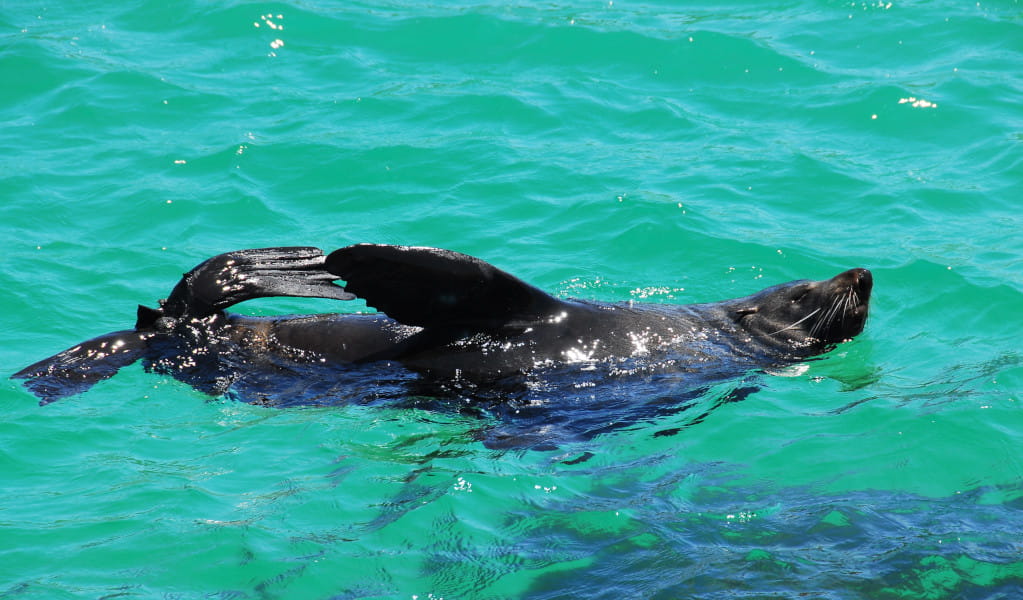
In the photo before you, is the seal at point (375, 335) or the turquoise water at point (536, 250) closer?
the turquoise water at point (536, 250)

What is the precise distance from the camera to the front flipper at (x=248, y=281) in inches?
243

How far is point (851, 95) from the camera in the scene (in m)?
11.2

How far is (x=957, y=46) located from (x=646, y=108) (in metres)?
3.87

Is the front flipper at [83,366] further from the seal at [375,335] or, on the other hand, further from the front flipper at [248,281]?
the front flipper at [248,281]

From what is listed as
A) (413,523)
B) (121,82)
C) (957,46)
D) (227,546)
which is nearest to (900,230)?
(957,46)

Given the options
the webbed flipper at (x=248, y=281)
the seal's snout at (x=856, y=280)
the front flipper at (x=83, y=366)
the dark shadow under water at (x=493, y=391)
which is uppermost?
the webbed flipper at (x=248, y=281)

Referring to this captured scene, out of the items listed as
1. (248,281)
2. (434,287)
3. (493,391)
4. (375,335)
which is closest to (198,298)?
(248,281)

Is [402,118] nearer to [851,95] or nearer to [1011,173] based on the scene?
[851,95]

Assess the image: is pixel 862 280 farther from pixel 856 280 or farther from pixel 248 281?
pixel 248 281

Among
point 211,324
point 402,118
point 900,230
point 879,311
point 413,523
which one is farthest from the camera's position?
point 402,118

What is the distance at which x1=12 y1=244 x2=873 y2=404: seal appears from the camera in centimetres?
596

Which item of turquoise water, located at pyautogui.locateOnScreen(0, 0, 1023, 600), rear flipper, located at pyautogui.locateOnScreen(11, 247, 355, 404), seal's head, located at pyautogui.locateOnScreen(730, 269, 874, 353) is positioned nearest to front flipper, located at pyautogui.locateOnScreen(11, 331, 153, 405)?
rear flipper, located at pyautogui.locateOnScreen(11, 247, 355, 404)

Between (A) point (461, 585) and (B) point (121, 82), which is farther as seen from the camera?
(B) point (121, 82)

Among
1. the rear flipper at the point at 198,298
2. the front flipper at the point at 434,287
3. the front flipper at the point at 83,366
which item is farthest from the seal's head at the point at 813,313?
the front flipper at the point at 83,366
